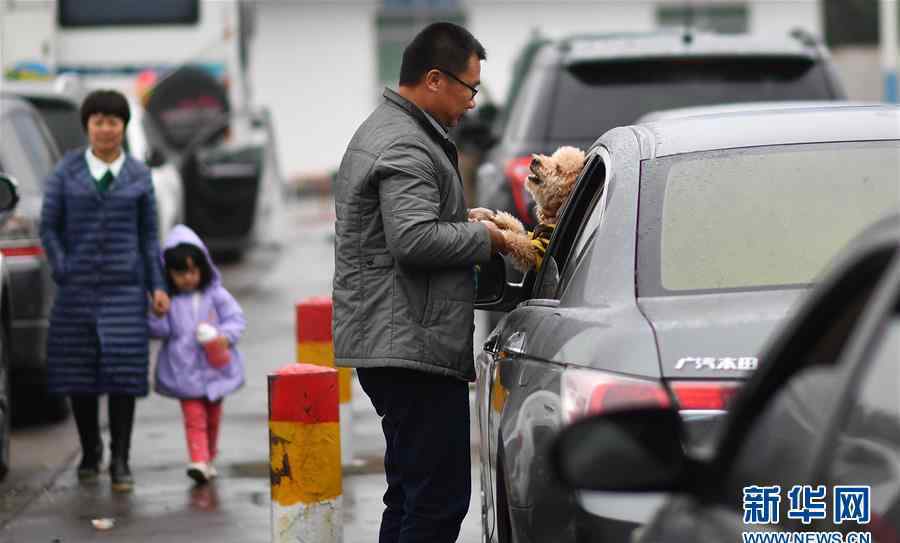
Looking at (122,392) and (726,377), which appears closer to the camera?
(726,377)

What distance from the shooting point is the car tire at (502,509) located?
4.65 m

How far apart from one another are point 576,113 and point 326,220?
1987 centimetres

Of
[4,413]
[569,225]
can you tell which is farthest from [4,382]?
[569,225]

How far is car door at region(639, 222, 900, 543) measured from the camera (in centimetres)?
227

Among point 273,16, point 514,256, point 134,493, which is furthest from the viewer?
point 273,16

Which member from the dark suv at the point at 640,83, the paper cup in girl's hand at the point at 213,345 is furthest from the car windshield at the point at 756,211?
the dark suv at the point at 640,83

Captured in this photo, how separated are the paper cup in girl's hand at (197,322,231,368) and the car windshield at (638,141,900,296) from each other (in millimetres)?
3872

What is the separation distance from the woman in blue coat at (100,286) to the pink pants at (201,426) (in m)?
0.22

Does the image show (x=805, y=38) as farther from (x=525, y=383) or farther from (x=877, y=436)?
(x=877, y=436)

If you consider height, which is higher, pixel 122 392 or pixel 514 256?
pixel 514 256

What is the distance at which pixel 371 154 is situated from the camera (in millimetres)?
5074

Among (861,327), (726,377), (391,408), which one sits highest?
(861,327)

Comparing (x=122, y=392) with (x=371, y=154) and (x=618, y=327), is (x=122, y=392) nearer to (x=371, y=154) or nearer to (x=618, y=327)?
(x=371, y=154)

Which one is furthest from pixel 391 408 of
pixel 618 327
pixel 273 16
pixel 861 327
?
pixel 273 16
